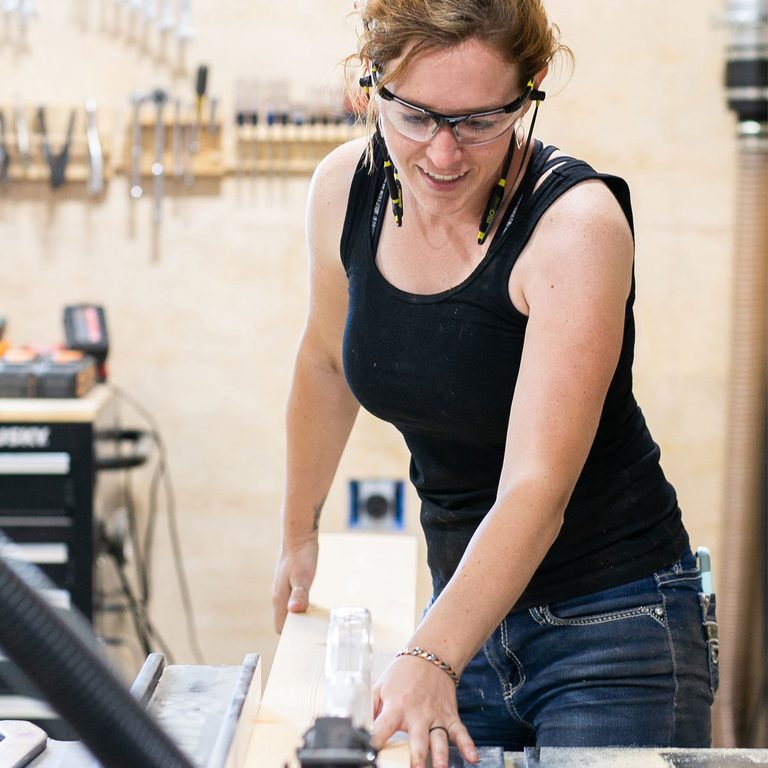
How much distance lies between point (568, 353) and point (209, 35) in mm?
2189

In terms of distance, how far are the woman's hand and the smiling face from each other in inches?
19.4

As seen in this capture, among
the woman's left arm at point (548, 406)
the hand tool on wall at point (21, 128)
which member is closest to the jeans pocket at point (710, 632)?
the woman's left arm at point (548, 406)

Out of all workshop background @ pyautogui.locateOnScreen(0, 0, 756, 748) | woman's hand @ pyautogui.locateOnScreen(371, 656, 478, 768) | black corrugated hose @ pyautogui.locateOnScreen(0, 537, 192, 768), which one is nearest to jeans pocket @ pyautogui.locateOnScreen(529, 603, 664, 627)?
woman's hand @ pyautogui.locateOnScreen(371, 656, 478, 768)

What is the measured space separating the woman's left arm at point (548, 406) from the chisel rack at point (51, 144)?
211 centimetres

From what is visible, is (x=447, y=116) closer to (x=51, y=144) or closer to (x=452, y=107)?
(x=452, y=107)

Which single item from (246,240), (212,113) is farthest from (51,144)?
(246,240)

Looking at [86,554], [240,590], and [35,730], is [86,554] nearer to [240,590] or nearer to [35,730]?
[240,590]

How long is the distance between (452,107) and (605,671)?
63 cm

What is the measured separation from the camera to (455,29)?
111cm

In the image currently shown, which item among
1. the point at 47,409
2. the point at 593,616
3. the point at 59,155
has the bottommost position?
the point at 47,409

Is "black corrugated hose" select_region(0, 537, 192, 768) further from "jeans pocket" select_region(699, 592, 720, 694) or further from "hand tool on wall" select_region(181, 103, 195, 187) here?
"hand tool on wall" select_region(181, 103, 195, 187)

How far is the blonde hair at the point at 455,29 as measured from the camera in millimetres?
1112

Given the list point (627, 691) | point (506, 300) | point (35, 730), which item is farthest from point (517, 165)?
point (35, 730)

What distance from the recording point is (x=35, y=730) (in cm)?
100
